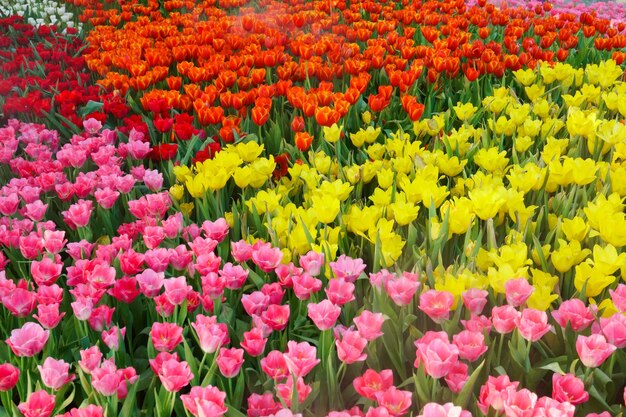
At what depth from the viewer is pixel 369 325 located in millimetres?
1750

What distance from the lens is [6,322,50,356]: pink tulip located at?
173cm

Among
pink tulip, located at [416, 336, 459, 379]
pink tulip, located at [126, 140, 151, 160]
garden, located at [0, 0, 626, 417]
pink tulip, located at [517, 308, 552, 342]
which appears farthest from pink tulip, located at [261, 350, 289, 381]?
pink tulip, located at [126, 140, 151, 160]

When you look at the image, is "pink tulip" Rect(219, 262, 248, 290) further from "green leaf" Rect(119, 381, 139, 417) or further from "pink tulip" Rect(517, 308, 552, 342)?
"pink tulip" Rect(517, 308, 552, 342)

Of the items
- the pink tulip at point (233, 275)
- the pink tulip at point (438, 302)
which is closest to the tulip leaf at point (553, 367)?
the pink tulip at point (438, 302)

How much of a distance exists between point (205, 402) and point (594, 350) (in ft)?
2.88

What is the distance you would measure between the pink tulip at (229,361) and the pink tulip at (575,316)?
83 centimetres

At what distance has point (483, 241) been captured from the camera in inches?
101

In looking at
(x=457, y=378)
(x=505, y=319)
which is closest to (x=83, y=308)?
(x=457, y=378)

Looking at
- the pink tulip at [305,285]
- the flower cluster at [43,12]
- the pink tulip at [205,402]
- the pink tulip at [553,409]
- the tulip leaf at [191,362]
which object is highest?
the flower cluster at [43,12]

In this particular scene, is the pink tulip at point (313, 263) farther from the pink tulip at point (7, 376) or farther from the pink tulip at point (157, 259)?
the pink tulip at point (7, 376)

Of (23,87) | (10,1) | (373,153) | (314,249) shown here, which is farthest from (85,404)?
(10,1)

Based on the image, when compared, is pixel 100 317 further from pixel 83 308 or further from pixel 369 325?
pixel 369 325

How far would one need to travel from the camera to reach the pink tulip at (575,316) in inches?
70.5

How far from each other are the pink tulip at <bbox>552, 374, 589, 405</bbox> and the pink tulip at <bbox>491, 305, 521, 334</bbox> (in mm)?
177
